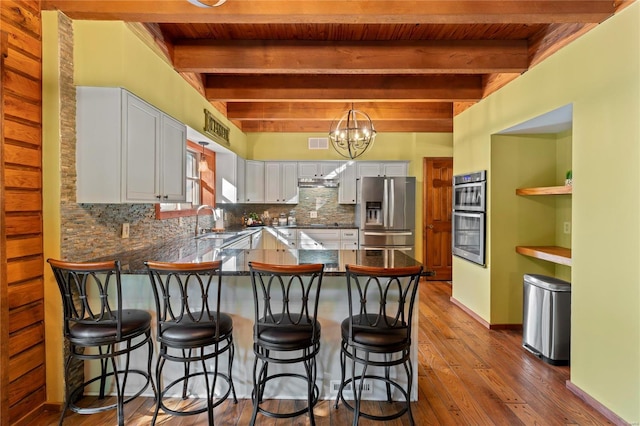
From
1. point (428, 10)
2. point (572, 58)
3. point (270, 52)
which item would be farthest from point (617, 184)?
point (270, 52)

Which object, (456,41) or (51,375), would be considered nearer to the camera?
(51,375)

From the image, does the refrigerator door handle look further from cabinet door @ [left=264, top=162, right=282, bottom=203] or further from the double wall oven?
cabinet door @ [left=264, top=162, right=282, bottom=203]

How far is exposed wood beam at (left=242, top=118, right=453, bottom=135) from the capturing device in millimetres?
5688

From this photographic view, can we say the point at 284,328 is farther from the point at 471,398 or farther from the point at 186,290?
the point at 471,398

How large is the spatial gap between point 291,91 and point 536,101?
8.26ft

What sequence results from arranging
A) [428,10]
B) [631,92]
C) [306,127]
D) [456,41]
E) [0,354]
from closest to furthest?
[0,354]
[631,92]
[428,10]
[456,41]
[306,127]

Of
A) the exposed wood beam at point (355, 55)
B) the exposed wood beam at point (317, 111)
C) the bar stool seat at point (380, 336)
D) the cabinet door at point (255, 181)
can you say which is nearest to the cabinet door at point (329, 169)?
the exposed wood beam at point (317, 111)

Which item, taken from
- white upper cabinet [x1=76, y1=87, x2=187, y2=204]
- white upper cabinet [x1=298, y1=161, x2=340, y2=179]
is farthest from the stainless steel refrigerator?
white upper cabinet [x1=76, y1=87, x2=187, y2=204]

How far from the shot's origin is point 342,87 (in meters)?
3.93

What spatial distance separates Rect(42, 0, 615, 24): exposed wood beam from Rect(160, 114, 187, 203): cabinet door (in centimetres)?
81

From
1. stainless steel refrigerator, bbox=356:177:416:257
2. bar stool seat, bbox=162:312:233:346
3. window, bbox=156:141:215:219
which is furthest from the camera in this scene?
stainless steel refrigerator, bbox=356:177:416:257

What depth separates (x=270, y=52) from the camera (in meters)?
3.11

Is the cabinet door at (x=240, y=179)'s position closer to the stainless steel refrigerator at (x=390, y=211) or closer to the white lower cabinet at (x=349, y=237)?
the white lower cabinet at (x=349, y=237)

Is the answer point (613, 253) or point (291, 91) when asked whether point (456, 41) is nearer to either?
point (291, 91)
